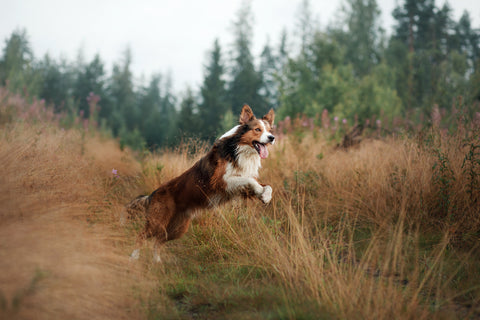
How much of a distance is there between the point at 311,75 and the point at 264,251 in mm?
19246

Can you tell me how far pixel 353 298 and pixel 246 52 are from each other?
1411 inches


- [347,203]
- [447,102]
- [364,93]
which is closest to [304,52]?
[364,93]

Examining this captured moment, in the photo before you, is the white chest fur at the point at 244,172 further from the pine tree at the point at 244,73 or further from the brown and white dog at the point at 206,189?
the pine tree at the point at 244,73

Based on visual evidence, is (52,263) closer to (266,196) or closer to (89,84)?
(266,196)

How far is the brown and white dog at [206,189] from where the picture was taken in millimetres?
4289

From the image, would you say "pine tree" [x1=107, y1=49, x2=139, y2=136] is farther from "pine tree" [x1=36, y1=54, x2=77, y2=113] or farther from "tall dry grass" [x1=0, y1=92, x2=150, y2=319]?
"tall dry grass" [x1=0, y1=92, x2=150, y2=319]

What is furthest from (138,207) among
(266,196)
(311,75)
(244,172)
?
(311,75)

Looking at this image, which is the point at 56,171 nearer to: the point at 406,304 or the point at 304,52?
the point at 406,304

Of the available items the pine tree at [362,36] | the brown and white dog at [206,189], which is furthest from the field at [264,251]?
the pine tree at [362,36]

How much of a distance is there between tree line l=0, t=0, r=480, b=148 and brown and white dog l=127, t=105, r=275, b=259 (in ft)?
23.8

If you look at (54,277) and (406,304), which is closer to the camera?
(54,277)

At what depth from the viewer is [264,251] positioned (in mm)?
3404

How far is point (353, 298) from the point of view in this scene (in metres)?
2.32

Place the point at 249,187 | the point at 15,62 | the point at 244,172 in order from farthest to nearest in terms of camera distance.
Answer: the point at 15,62 → the point at 244,172 → the point at 249,187
